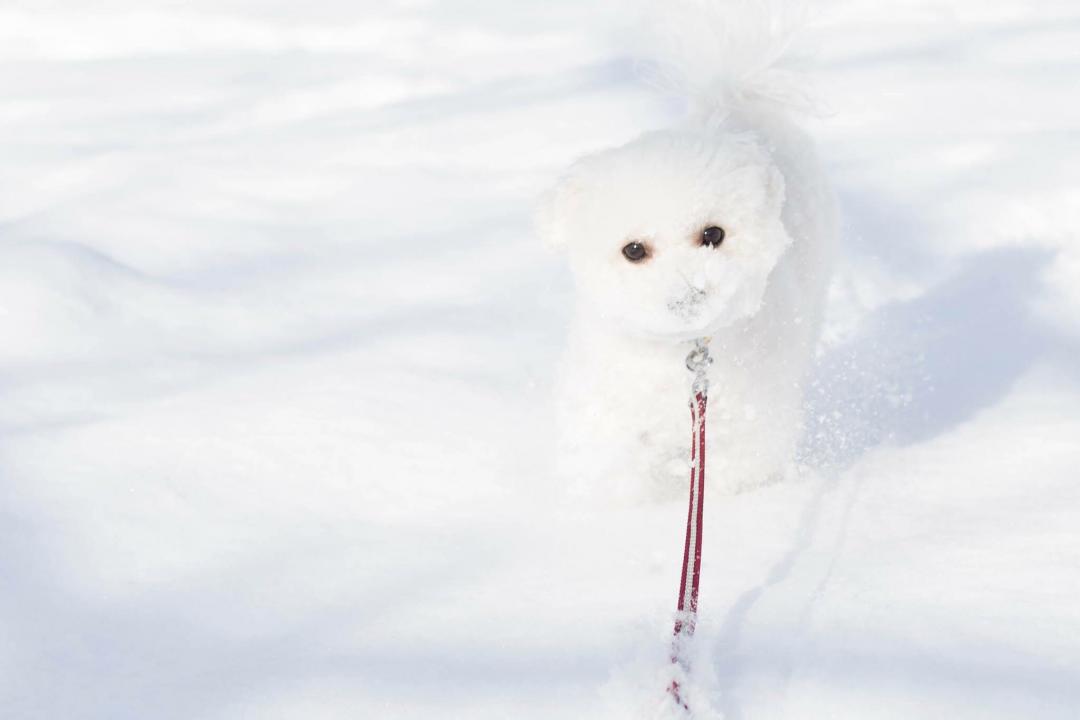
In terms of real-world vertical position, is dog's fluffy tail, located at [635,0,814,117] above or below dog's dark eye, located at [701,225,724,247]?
above

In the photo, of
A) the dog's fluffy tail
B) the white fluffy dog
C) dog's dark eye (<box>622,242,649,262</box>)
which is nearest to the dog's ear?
the white fluffy dog

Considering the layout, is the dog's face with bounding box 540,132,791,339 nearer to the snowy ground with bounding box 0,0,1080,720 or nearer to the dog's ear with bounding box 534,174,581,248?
the dog's ear with bounding box 534,174,581,248

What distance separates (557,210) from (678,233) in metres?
0.25

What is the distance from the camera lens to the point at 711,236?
5.56 ft

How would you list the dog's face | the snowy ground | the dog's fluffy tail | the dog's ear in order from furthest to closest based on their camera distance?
the dog's fluffy tail
the dog's ear
the dog's face
the snowy ground

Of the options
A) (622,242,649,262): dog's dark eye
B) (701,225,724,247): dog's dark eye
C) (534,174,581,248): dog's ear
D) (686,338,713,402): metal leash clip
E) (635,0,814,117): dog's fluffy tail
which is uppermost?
(635,0,814,117): dog's fluffy tail

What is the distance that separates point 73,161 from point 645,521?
11.2ft

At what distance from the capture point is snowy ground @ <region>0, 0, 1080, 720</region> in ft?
4.66

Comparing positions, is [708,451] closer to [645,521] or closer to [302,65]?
[645,521]

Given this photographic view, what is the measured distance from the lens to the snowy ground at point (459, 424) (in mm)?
1419

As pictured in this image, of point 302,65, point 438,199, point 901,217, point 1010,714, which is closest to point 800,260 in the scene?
point 1010,714

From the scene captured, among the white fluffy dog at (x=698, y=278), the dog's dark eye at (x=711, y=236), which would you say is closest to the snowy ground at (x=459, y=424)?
the white fluffy dog at (x=698, y=278)

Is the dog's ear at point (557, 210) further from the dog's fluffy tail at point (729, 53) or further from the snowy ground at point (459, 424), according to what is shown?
the dog's fluffy tail at point (729, 53)

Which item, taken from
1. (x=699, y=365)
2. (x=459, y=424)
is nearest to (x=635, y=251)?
(x=699, y=365)
